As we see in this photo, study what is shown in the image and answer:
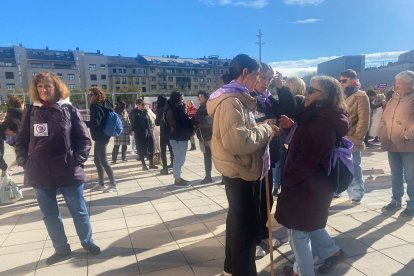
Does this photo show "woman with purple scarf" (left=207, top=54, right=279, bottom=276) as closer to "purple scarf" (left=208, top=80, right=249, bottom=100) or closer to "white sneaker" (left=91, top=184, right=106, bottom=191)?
"purple scarf" (left=208, top=80, right=249, bottom=100)

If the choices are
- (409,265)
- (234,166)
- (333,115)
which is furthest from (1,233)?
(409,265)

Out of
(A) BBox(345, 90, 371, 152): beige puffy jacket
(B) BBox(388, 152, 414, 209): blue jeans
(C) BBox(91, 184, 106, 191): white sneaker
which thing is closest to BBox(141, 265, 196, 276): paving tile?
(A) BBox(345, 90, 371, 152): beige puffy jacket

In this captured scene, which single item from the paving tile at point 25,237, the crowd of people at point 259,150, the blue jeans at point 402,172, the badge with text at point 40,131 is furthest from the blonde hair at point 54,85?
the blue jeans at point 402,172

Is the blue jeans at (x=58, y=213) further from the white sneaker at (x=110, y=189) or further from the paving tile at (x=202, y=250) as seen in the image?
the white sneaker at (x=110, y=189)

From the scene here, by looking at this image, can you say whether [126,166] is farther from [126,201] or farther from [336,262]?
[336,262]

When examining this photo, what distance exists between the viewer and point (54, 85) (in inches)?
121

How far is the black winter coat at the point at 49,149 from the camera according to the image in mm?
2947

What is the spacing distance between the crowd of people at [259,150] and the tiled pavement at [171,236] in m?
0.20

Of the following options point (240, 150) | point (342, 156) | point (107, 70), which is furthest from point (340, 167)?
point (107, 70)

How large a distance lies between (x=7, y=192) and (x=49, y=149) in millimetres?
2944

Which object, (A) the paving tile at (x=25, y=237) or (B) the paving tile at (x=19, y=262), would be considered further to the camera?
(A) the paving tile at (x=25, y=237)

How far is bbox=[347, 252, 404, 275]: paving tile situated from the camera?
2.74 metres

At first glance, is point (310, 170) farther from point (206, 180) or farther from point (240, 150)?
point (206, 180)

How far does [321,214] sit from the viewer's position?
2.37 m
